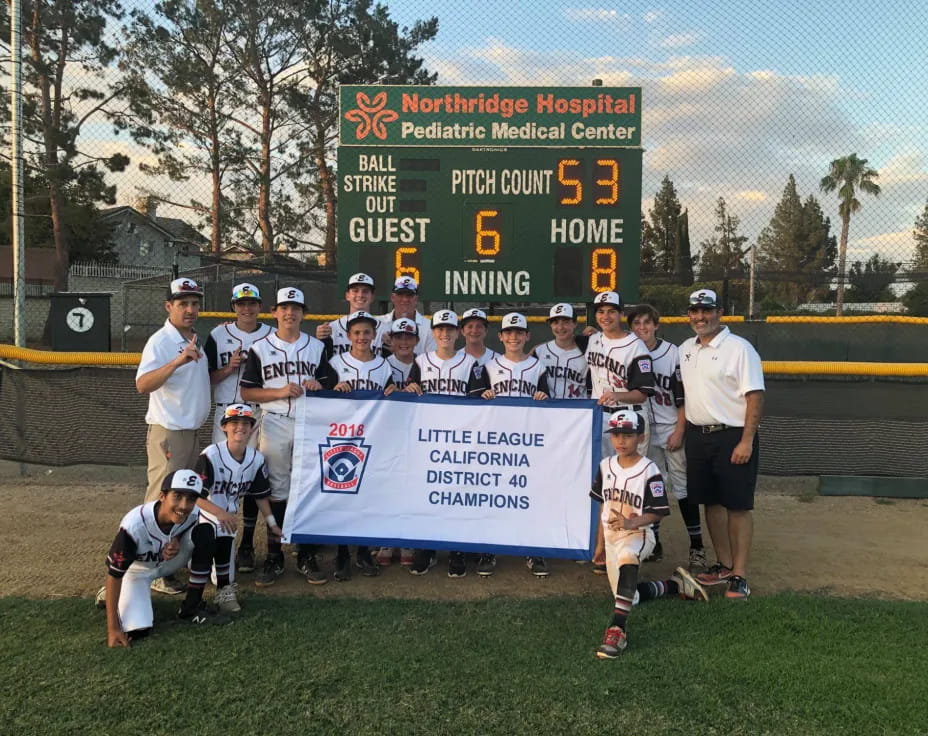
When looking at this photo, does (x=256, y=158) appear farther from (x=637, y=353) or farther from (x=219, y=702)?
(x=219, y=702)

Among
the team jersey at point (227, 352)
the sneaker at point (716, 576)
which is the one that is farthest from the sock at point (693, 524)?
the team jersey at point (227, 352)

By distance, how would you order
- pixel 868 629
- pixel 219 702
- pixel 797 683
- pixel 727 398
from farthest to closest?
1. pixel 727 398
2. pixel 868 629
3. pixel 797 683
4. pixel 219 702

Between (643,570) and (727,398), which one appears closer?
(727,398)

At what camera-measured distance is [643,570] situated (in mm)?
4414

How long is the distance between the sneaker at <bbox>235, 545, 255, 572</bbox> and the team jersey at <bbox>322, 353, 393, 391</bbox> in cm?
117

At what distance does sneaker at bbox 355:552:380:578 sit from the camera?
4.23 m

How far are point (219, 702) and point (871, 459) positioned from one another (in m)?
5.62

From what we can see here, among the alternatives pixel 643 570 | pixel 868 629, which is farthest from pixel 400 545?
pixel 868 629

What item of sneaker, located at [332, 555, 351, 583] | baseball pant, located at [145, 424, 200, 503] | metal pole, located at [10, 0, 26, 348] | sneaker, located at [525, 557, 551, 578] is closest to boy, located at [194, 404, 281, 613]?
baseball pant, located at [145, 424, 200, 503]

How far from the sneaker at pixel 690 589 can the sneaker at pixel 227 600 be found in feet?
8.03

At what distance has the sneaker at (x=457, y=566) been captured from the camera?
13.8ft

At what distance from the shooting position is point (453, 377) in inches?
176

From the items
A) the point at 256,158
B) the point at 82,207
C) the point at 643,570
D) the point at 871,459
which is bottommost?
the point at 643,570

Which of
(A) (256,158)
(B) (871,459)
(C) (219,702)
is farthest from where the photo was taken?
(A) (256,158)
